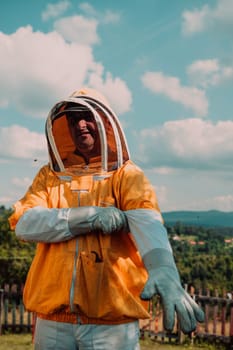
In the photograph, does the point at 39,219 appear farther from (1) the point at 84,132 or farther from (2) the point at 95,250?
(1) the point at 84,132

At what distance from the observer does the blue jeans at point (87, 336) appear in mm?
2574

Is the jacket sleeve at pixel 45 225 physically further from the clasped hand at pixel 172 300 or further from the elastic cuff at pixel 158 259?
the clasped hand at pixel 172 300

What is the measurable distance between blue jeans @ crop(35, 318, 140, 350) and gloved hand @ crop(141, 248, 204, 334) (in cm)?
47

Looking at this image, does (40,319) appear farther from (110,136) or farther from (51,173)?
(110,136)

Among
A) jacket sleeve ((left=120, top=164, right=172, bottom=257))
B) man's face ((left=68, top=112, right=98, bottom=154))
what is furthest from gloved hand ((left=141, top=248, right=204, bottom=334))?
man's face ((left=68, top=112, right=98, bottom=154))

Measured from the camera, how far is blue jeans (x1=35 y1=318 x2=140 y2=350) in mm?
2574

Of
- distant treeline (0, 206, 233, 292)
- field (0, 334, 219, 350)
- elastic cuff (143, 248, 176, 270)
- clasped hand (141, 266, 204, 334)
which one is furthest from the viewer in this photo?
distant treeline (0, 206, 233, 292)

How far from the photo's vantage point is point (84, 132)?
9.71 feet

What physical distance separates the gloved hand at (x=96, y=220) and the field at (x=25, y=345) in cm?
777

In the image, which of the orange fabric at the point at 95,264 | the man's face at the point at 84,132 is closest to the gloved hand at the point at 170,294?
the orange fabric at the point at 95,264

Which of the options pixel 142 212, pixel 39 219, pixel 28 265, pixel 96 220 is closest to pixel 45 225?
pixel 39 219

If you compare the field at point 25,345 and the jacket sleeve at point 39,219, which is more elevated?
the jacket sleeve at point 39,219

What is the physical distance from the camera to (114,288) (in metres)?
2.60

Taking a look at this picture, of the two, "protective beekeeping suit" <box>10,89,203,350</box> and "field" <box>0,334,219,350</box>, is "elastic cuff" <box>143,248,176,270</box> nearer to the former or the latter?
"protective beekeeping suit" <box>10,89,203,350</box>
